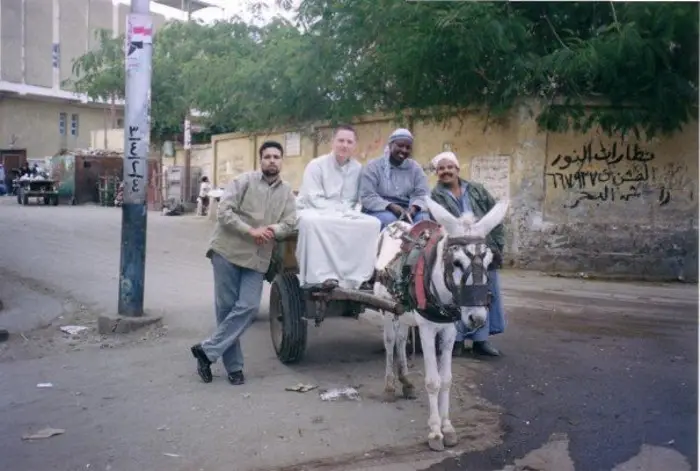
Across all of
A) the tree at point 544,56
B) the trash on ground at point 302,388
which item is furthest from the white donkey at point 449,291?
the tree at point 544,56

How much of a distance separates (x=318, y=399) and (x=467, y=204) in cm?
214

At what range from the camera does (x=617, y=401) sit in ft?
18.3

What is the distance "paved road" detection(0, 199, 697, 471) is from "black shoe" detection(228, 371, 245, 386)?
3.3 inches

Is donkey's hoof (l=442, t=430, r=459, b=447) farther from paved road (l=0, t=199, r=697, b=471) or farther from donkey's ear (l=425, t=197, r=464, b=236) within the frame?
donkey's ear (l=425, t=197, r=464, b=236)

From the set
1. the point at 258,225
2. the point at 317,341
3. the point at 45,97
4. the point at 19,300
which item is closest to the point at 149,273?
the point at 19,300

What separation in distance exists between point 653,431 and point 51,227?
1610 cm

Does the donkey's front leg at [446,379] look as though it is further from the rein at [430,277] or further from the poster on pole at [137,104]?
the poster on pole at [137,104]

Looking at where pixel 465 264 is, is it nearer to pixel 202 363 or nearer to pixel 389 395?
pixel 389 395

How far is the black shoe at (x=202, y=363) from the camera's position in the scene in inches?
228

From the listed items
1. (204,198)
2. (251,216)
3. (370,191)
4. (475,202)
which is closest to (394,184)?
(370,191)

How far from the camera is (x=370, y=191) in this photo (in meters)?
6.11

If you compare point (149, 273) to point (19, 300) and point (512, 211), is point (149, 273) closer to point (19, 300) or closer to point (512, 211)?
point (19, 300)

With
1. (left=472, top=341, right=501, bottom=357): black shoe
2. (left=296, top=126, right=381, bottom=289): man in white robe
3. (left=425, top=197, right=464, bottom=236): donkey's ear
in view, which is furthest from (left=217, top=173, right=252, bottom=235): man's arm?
(left=472, top=341, right=501, bottom=357): black shoe

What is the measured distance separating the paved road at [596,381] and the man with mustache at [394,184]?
162 centimetres
